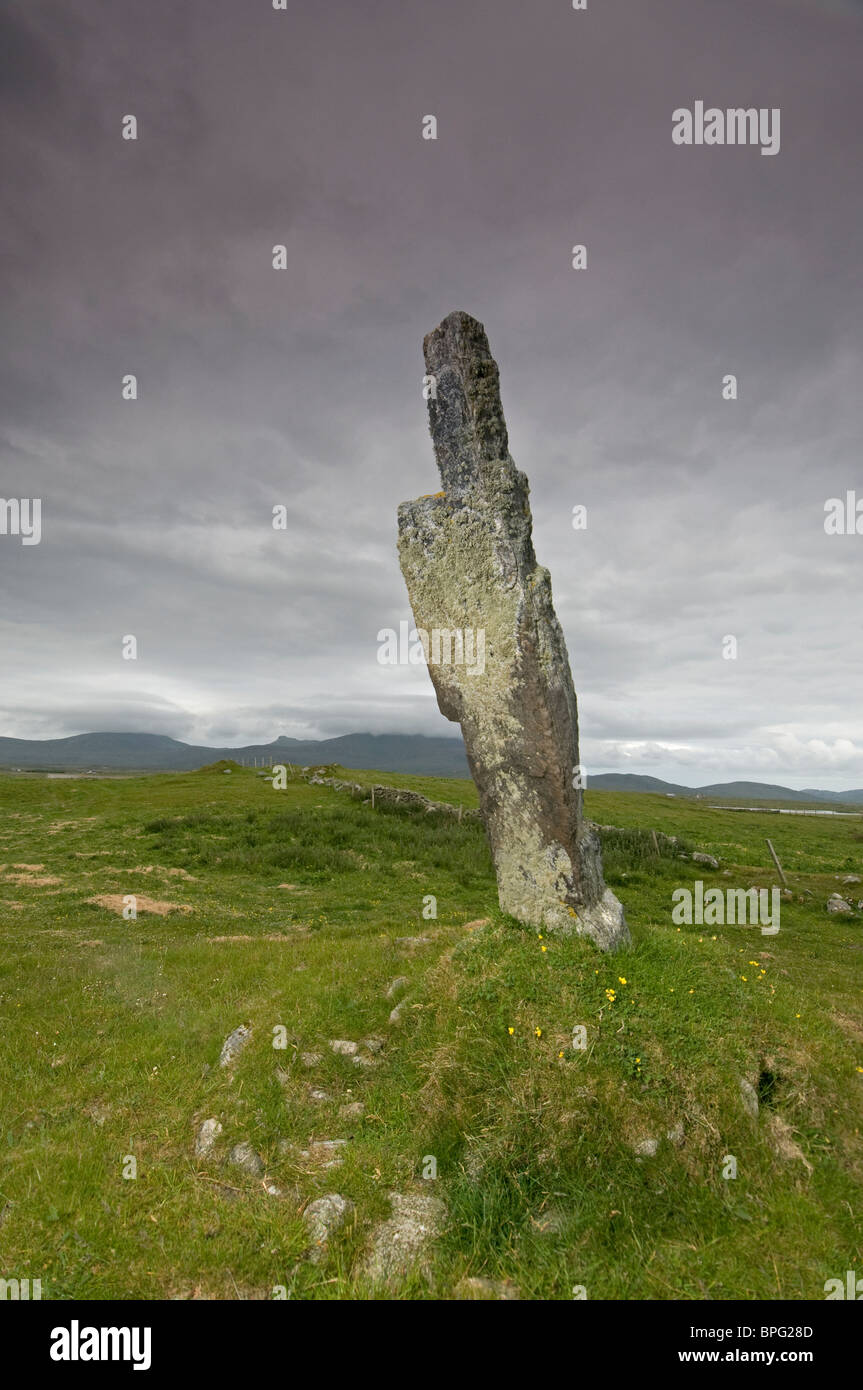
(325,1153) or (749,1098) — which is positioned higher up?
(749,1098)

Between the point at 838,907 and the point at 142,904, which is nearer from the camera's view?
the point at 142,904

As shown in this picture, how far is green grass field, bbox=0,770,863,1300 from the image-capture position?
20.0ft

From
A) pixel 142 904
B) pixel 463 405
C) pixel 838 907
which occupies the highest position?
pixel 463 405

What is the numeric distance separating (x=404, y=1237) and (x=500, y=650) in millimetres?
7761

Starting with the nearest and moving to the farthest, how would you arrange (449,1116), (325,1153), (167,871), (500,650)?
(325,1153) → (449,1116) → (500,650) → (167,871)

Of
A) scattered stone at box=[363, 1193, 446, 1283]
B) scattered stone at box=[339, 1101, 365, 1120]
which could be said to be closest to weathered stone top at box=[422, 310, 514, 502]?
scattered stone at box=[339, 1101, 365, 1120]

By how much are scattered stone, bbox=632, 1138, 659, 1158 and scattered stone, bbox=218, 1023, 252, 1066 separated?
592 centimetres

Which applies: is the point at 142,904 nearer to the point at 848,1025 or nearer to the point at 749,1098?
the point at 749,1098

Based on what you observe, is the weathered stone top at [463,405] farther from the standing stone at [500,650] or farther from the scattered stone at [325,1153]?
the scattered stone at [325,1153]

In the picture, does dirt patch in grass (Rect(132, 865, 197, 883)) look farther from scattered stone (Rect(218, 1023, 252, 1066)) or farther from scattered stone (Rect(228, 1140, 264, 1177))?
scattered stone (Rect(228, 1140, 264, 1177))

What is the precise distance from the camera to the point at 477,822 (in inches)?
1511

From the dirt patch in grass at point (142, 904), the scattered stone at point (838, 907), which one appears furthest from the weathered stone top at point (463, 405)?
the scattered stone at point (838, 907)

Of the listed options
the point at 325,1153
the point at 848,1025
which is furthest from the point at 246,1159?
the point at 848,1025

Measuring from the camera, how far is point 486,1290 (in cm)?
566
